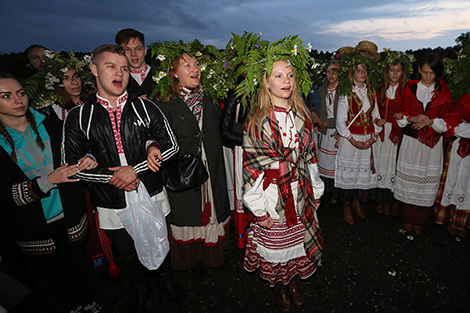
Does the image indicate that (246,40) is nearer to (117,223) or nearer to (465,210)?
(117,223)

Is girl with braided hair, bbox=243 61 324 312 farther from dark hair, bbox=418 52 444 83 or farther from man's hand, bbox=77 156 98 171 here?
dark hair, bbox=418 52 444 83

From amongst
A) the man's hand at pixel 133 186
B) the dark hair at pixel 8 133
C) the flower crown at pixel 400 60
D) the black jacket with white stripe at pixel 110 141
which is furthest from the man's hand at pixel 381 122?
the dark hair at pixel 8 133

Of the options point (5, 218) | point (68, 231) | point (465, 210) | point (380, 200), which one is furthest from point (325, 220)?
point (5, 218)

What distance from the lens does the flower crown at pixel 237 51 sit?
2965mm

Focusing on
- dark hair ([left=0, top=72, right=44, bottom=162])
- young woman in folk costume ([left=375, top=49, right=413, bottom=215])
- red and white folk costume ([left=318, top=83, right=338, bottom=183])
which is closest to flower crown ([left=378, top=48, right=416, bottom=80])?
young woman in folk costume ([left=375, top=49, right=413, bottom=215])

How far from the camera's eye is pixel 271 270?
285 centimetres

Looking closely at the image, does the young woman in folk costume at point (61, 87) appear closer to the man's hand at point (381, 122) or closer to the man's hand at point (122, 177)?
the man's hand at point (122, 177)

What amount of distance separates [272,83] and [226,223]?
189cm

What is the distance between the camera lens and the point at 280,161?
8.55ft

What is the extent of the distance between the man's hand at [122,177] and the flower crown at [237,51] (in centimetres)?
141

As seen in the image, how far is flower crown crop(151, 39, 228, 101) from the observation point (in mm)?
3033

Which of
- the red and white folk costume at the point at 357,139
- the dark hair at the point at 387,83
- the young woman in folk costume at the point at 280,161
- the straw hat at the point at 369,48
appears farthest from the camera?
the straw hat at the point at 369,48

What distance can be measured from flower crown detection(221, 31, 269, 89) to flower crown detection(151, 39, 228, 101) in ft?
0.28

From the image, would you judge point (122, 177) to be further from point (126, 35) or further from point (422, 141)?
point (422, 141)
